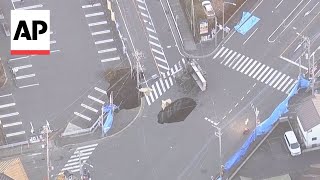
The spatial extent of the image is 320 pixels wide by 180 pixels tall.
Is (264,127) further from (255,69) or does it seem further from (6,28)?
(6,28)

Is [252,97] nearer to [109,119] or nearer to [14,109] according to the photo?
[109,119]

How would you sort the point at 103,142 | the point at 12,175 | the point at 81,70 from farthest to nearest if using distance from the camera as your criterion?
the point at 81,70 < the point at 103,142 < the point at 12,175

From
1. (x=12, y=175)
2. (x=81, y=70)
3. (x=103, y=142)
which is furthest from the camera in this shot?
(x=81, y=70)

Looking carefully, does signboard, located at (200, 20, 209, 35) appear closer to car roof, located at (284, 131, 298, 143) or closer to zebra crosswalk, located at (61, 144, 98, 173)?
car roof, located at (284, 131, 298, 143)

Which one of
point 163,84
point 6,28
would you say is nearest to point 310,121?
point 163,84

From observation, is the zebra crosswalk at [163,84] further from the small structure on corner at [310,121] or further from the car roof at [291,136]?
the small structure on corner at [310,121]

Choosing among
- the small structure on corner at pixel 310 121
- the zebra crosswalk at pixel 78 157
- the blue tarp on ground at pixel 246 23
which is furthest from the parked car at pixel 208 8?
the zebra crosswalk at pixel 78 157

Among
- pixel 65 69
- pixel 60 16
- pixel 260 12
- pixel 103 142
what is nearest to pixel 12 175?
pixel 103 142
